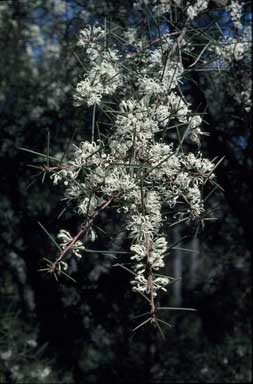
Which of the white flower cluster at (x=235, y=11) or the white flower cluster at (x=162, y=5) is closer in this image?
the white flower cluster at (x=162, y=5)

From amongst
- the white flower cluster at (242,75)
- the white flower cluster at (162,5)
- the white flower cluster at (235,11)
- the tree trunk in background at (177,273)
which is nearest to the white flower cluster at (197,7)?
the white flower cluster at (162,5)

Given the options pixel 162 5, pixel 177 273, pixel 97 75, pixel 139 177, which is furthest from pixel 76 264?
pixel 177 273

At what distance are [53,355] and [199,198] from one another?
3.55 m

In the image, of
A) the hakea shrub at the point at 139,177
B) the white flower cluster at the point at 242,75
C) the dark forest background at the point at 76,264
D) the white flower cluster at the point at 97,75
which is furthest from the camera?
the dark forest background at the point at 76,264

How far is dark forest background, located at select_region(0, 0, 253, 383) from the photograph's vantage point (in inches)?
173

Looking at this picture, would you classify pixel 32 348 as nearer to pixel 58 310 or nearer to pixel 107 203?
pixel 58 310

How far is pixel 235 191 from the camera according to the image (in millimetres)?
4371

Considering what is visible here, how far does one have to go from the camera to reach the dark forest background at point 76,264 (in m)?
4.39

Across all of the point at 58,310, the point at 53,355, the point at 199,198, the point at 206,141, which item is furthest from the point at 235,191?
the point at 199,198

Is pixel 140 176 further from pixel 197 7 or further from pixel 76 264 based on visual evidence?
pixel 76 264

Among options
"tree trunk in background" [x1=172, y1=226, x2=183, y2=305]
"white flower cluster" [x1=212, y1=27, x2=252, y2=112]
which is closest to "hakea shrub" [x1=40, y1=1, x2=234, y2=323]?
"tree trunk in background" [x1=172, y1=226, x2=183, y2=305]

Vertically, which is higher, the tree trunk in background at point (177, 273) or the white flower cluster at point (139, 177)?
the white flower cluster at point (139, 177)

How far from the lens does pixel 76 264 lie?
4547 millimetres

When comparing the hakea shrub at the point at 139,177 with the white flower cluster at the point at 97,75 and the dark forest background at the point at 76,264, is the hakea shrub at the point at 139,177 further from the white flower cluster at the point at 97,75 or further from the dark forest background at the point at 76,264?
the dark forest background at the point at 76,264
